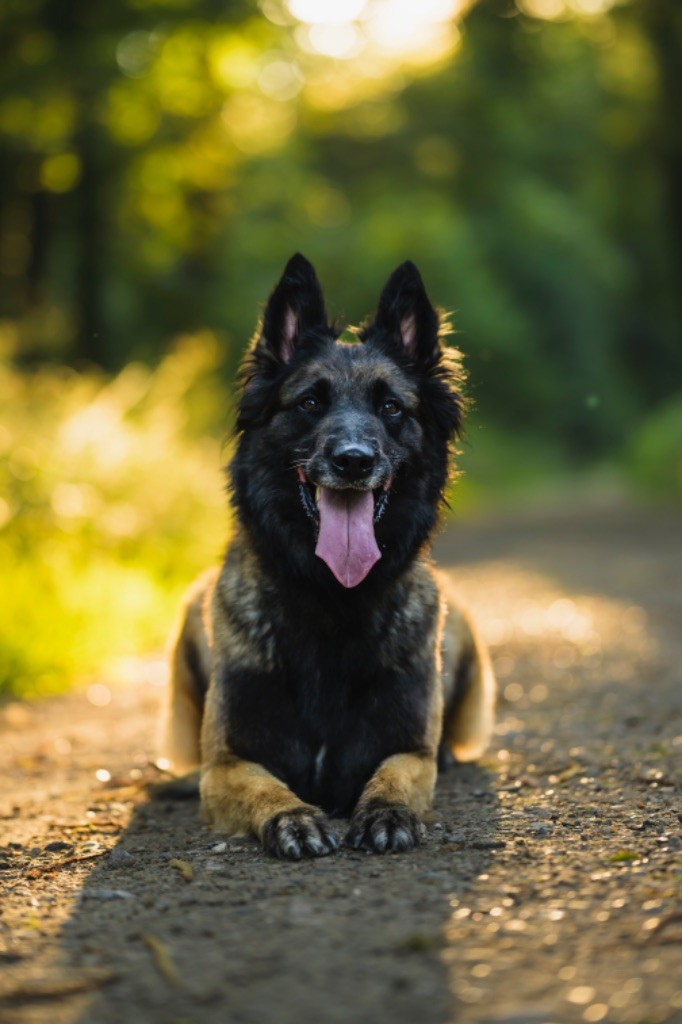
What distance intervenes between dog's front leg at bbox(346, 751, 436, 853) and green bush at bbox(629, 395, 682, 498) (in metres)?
18.4

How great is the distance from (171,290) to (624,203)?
929 inches

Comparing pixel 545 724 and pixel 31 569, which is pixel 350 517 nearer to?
pixel 545 724

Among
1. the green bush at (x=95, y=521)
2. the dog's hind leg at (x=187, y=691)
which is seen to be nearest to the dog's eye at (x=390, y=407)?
the dog's hind leg at (x=187, y=691)

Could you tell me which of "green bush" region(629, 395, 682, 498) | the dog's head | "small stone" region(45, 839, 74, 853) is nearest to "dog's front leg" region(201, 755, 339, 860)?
"small stone" region(45, 839, 74, 853)

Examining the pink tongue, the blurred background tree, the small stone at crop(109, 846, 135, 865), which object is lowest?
the small stone at crop(109, 846, 135, 865)

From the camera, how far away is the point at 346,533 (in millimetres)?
4699

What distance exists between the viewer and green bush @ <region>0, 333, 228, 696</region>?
8570 mm

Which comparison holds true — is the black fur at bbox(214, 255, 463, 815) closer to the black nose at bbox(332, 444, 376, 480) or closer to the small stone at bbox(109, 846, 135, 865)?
the black nose at bbox(332, 444, 376, 480)

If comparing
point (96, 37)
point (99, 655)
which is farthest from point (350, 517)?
point (96, 37)

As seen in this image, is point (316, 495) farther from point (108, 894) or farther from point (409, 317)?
point (108, 894)

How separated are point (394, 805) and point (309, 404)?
166cm

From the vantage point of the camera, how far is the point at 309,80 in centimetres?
4094

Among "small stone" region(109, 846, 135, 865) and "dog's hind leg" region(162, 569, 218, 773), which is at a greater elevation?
"dog's hind leg" region(162, 569, 218, 773)

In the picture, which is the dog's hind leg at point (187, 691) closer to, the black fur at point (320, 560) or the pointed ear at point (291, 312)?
the black fur at point (320, 560)
